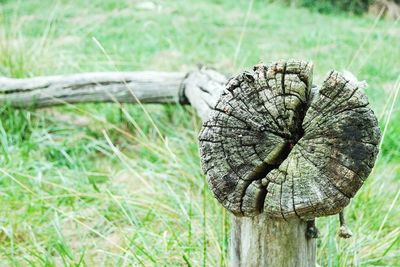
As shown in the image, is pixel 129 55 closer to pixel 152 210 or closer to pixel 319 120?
pixel 152 210

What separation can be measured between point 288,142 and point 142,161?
1833mm

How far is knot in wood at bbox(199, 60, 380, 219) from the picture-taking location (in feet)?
4.25

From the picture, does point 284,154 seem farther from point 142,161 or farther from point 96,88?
point 96,88

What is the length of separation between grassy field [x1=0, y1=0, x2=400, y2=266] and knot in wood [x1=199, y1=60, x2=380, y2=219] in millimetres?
479

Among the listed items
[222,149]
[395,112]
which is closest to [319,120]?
[222,149]

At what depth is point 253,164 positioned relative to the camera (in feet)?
4.46

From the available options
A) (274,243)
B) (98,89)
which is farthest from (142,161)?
(274,243)

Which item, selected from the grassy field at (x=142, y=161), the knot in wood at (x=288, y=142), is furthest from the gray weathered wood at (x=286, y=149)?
the grassy field at (x=142, y=161)

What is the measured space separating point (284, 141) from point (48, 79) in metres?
2.48

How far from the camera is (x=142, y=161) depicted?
3133 mm

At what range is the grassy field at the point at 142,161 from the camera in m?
2.09

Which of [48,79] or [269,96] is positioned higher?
[269,96]

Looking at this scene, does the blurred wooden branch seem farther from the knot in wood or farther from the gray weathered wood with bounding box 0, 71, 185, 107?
the knot in wood

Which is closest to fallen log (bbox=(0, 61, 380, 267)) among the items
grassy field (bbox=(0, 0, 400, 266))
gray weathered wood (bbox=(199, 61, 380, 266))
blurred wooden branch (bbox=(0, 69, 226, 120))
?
gray weathered wood (bbox=(199, 61, 380, 266))
